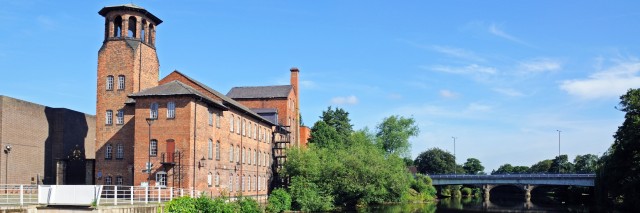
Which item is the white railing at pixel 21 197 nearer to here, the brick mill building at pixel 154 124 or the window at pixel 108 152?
the brick mill building at pixel 154 124

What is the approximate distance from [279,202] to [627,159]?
27.2 meters

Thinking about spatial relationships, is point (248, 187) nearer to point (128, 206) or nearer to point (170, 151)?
point (170, 151)

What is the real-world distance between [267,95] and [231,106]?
60.3ft

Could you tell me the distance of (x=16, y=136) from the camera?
43844 mm

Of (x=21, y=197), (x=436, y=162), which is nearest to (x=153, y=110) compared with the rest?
(x=21, y=197)

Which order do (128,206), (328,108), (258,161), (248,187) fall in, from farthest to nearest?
(328,108), (258,161), (248,187), (128,206)

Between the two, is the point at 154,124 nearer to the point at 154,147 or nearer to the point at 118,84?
the point at 154,147

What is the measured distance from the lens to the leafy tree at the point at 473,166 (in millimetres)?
167500

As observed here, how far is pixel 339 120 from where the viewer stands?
7706 cm

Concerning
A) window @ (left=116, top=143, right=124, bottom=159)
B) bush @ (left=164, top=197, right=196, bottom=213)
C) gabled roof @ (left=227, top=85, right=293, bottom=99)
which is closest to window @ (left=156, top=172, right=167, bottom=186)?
window @ (left=116, top=143, right=124, bottom=159)

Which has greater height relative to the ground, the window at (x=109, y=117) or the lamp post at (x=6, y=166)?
the window at (x=109, y=117)

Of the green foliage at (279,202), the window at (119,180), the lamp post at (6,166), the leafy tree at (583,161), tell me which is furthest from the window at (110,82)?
the leafy tree at (583,161)

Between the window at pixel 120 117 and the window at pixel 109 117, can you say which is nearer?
the window at pixel 120 117

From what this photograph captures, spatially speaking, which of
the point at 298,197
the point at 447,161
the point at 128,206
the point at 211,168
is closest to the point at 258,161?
the point at 298,197
